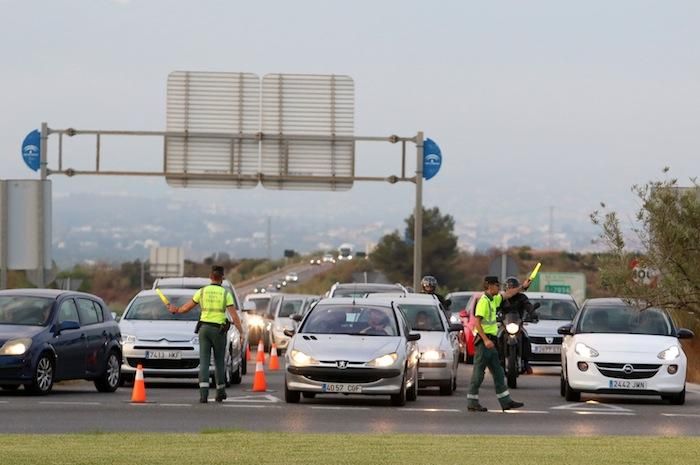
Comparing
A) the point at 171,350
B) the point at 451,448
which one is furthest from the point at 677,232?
the point at 451,448

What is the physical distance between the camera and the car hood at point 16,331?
86.6ft

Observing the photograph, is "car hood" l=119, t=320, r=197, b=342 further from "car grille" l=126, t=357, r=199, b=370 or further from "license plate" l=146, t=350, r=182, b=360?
"car grille" l=126, t=357, r=199, b=370

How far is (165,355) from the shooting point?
98.9 feet

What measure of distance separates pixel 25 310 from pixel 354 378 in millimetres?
5404

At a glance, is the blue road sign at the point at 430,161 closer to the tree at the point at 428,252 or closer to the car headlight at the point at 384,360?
the car headlight at the point at 384,360

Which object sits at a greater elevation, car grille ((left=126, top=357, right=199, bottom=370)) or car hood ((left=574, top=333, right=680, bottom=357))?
car hood ((left=574, top=333, right=680, bottom=357))

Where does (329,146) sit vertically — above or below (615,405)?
above

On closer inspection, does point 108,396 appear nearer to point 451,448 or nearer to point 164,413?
point 164,413

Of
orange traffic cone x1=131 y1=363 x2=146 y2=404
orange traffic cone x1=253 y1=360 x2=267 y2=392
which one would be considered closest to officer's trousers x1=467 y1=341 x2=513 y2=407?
orange traffic cone x1=131 y1=363 x2=146 y2=404

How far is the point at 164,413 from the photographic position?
23094mm

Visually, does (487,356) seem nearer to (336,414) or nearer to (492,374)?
(492,374)

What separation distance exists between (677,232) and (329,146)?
14579 millimetres

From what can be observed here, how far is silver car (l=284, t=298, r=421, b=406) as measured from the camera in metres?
25.0

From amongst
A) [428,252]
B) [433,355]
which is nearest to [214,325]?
[433,355]
